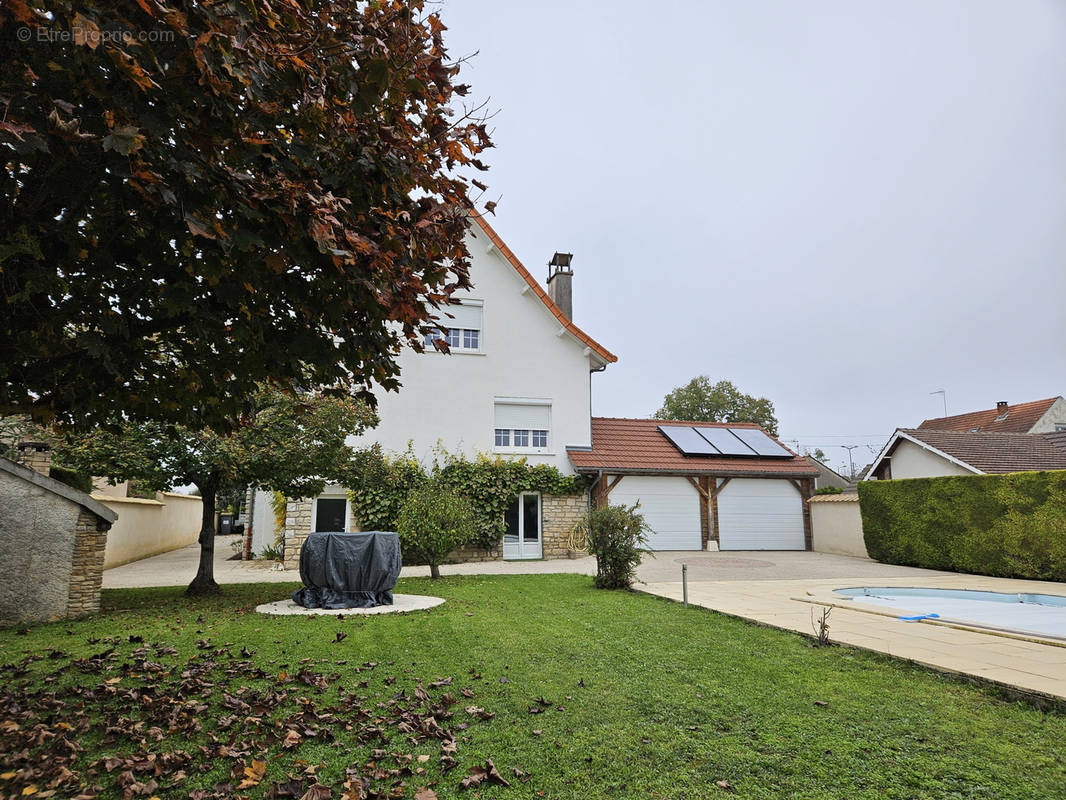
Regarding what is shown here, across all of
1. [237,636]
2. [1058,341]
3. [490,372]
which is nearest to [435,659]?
[237,636]

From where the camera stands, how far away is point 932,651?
5594 millimetres

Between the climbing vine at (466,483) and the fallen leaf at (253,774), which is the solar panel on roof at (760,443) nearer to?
the climbing vine at (466,483)

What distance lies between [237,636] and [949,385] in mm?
42533

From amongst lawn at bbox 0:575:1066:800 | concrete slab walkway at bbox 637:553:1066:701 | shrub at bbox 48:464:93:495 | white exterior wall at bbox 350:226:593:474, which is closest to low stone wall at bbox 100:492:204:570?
shrub at bbox 48:464:93:495

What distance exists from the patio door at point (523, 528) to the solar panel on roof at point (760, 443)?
8.37 meters

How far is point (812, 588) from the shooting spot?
10.7 m

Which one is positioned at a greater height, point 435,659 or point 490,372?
point 490,372

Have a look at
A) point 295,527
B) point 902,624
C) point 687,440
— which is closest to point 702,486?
point 687,440

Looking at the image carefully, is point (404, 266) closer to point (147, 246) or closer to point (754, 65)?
point (147, 246)

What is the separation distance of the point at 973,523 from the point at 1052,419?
867 inches

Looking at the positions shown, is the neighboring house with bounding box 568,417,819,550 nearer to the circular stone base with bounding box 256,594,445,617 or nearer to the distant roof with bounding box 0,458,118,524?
the circular stone base with bounding box 256,594,445,617

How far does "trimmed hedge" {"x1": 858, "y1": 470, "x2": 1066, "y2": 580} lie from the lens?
1223 centimetres

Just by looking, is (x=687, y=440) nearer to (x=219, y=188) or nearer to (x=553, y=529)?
(x=553, y=529)

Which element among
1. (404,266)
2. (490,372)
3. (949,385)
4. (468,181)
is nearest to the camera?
(404,266)
